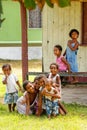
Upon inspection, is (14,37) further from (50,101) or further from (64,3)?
(64,3)

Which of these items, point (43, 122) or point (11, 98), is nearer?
point (43, 122)

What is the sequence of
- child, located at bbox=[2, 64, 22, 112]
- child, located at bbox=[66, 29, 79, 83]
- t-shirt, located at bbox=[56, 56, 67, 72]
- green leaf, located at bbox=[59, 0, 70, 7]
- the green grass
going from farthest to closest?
t-shirt, located at bbox=[56, 56, 67, 72]
child, located at bbox=[66, 29, 79, 83]
child, located at bbox=[2, 64, 22, 112]
the green grass
green leaf, located at bbox=[59, 0, 70, 7]

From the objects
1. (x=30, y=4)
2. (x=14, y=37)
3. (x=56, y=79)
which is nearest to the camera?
(x=30, y=4)

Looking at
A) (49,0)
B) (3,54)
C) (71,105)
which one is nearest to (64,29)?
(71,105)

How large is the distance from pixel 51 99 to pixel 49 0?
14.9ft

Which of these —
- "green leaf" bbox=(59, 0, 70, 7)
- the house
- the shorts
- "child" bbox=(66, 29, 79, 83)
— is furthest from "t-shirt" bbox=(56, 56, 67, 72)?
the house

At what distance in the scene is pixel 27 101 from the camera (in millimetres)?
6824

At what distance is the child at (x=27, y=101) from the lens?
6805mm

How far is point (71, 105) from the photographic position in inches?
315

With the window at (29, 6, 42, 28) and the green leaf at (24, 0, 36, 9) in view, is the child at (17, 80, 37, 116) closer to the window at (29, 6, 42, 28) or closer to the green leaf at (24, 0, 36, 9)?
the green leaf at (24, 0, 36, 9)

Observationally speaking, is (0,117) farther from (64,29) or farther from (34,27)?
(34,27)

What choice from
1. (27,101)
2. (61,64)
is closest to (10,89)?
(27,101)

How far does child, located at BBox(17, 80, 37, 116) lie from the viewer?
6805 millimetres

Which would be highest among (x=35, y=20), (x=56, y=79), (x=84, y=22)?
(x=35, y=20)
